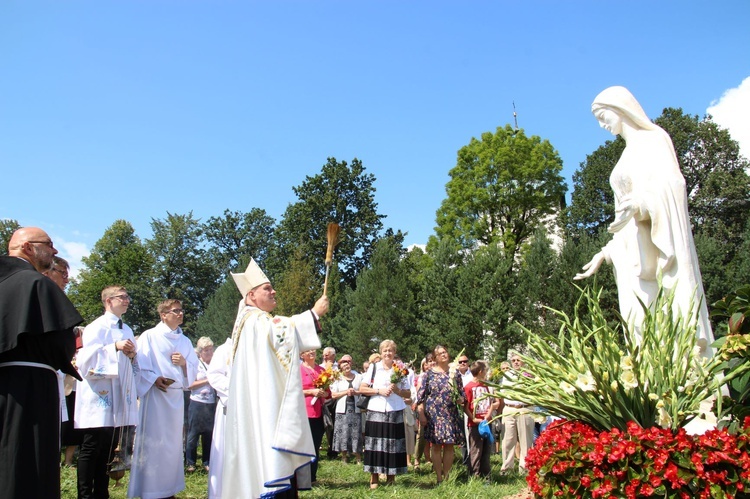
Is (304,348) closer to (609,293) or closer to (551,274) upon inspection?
(609,293)

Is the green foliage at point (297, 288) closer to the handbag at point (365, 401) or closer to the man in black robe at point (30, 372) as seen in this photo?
the handbag at point (365, 401)

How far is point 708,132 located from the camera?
34031 millimetres

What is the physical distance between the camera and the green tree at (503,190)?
3562 centimetres

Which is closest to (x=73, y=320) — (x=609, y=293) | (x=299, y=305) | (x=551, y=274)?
(x=609, y=293)

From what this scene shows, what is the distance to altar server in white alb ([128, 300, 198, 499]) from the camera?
6.76m

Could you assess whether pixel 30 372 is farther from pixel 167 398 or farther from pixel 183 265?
pixel 183 265

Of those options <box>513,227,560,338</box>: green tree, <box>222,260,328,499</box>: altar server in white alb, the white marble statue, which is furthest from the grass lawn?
<box>513,227,560,338</box>: green tree

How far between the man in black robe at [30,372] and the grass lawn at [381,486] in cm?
396

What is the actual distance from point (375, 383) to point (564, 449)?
5.62 meters

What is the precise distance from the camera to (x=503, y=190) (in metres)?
35.5

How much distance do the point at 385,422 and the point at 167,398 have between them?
10.3 ft

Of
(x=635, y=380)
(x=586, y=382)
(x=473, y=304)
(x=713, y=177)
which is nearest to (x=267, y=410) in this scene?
(x=586, y=382)

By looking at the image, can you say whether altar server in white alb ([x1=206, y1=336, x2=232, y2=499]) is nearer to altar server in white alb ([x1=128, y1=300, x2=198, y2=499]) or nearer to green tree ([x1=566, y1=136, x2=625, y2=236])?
altar server in white alb ([x1=128, y1=300, x2=198, y2=499])

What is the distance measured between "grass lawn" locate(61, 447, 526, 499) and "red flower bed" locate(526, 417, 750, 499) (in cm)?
407
